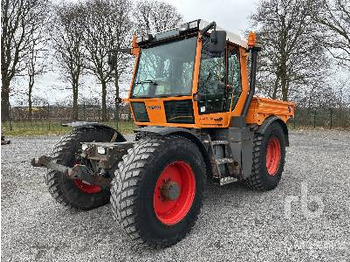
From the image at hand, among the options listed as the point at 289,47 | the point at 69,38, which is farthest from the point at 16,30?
the point at 289,47

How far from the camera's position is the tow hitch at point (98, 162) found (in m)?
3.29

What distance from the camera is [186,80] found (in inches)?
159

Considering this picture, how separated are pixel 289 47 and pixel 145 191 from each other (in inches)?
739

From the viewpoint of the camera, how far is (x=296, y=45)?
18938 millimetres

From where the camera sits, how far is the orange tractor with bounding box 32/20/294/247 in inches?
119

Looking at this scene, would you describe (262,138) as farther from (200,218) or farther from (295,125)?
(295,125)

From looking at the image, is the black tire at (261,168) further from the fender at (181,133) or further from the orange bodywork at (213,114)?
the fender at (181,133)

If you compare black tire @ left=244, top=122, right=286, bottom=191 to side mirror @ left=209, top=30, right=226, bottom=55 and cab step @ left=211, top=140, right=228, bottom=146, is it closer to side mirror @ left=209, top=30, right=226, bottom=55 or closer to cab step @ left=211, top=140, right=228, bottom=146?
cab step @ left=211, top=140, right=228, bottom=146

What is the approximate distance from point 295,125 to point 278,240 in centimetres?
1916

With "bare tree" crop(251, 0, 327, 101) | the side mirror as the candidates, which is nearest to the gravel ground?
the side mirror

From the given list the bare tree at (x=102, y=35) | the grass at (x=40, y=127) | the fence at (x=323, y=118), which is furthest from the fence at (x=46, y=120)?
the fence at (x=323, y=118)

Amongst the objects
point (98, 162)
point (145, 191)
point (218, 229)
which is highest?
point (98, 162)

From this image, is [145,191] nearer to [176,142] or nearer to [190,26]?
[176,142]

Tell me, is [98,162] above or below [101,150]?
below
